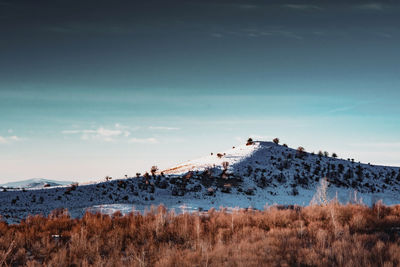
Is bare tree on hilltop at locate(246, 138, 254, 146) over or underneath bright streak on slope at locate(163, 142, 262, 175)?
over

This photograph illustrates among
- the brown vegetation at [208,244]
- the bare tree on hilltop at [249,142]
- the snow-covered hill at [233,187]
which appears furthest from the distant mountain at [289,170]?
the brown vegetation at [208,244]

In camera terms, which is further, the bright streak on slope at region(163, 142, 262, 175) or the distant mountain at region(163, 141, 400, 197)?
the bright streak on slope at region(163, 142, 262, 175)

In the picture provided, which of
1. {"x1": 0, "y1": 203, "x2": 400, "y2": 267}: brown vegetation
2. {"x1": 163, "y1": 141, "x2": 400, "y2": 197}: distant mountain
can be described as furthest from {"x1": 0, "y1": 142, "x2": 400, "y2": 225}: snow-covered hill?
{"x1": 0, "y1": 203, "x2": 400, "y2": 267}: brown vegetation

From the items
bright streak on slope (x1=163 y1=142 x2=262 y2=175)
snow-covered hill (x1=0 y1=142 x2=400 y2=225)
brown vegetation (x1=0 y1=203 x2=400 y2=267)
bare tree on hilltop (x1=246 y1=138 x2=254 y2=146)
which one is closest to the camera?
brown vegetation (x1=0 y1=203 x2=400 y2=267)

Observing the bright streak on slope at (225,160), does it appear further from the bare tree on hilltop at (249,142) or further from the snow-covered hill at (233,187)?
the bare tree on hilltop at (249,142)

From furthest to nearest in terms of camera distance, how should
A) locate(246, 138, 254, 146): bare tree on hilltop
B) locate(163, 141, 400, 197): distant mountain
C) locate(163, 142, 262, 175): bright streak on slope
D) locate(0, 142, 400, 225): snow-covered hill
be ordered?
1. locate(246, 138, 254, 146): bare tree on hilltop
2. locate(163, 142, 262, 175): bright streak on slope
3. locate(163, 141, 400, 197): distant mountain
4. locate(0, 142, 400, 225): snow-covered hill

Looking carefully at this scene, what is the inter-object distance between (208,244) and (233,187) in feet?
52.7

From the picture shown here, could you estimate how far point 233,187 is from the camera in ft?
74.0

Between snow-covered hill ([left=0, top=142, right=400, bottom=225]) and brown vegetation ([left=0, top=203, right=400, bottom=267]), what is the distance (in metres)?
6.98

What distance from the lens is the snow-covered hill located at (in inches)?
719

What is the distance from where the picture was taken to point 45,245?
22.9 ft

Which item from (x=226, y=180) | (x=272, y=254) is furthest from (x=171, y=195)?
(x=272, y=254)

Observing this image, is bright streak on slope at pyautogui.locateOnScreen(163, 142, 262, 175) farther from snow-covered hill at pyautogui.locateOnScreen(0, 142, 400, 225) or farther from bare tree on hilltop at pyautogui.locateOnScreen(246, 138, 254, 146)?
bare tree on hilltop at pyautogui.locateOnScreen(246, 138, 254, 146)

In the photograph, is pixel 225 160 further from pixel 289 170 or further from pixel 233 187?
pixel 233 187
